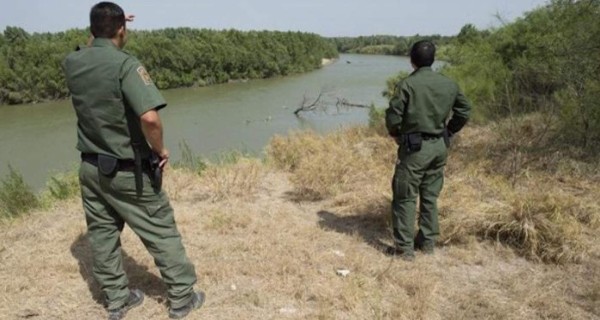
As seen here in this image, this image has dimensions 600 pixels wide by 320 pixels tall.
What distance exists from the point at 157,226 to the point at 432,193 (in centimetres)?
194

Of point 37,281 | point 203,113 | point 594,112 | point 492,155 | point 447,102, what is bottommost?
point 203,113

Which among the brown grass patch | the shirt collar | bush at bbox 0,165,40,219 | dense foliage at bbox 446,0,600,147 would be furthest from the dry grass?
bush at bbox 0,165,40,219

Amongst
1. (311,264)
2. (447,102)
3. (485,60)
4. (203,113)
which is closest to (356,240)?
(311,264)

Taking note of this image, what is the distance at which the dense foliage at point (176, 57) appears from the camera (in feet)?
102

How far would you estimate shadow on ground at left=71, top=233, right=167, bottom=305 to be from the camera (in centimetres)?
286

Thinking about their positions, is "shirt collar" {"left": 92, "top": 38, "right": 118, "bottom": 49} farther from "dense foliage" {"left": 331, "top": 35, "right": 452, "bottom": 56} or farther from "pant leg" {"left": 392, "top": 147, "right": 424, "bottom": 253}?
"dense foliage" {"left": 331, "top": 35, "right": 452, "bottom": 56}

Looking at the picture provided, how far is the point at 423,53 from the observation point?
10.0 feet

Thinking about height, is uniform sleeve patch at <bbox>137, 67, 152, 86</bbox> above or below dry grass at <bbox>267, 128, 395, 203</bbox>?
above

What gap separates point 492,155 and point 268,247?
11.4 ft

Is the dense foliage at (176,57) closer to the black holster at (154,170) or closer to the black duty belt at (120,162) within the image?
the black duty belt at (120,162)

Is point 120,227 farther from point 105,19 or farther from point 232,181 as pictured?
point 232,181

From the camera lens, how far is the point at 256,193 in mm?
4863

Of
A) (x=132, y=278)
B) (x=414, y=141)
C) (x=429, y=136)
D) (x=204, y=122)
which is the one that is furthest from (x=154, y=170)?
(x=204, y=122)

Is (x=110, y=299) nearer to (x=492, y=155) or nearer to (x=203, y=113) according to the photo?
(x=492, y=155)
